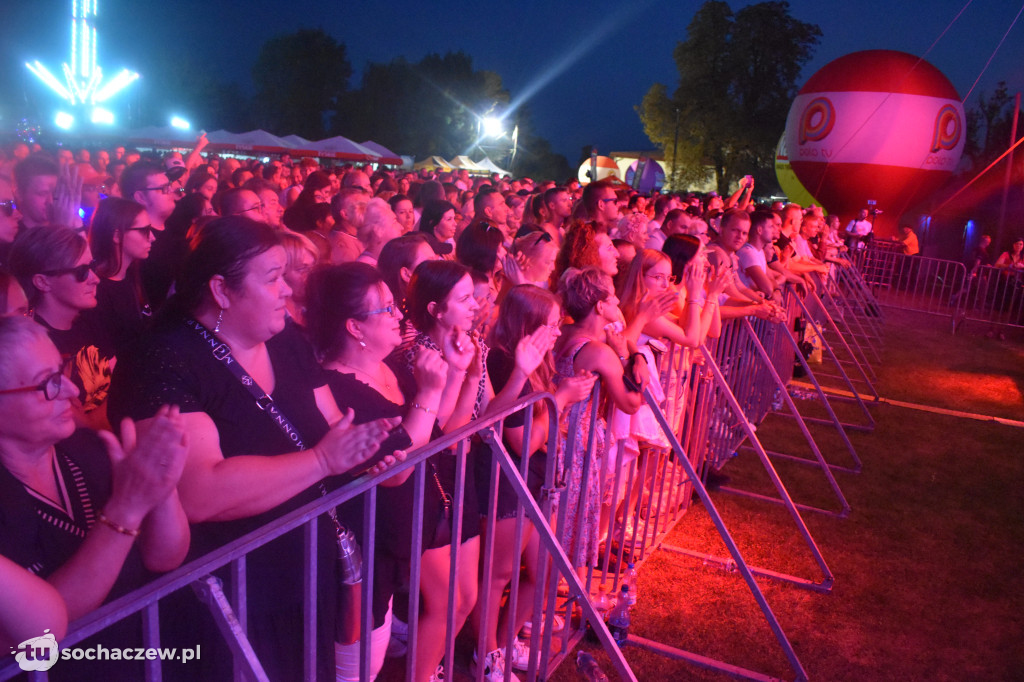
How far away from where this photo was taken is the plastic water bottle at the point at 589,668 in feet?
11.7

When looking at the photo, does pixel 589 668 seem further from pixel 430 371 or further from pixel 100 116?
pixel 100 116

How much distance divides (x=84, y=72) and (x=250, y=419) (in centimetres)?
3038

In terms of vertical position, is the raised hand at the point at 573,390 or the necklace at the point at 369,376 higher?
the necklace at the point at 369,376

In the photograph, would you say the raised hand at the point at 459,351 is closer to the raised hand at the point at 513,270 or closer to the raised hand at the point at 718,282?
the raised hand at the point at 513,270

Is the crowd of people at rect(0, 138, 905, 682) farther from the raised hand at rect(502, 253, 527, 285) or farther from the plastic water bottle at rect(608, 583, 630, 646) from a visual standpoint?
the plastic water bottle at rect(608, 583, 630, 646)

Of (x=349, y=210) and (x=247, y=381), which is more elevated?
(x=349, y=210)

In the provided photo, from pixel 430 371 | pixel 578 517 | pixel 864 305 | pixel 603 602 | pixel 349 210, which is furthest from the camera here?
pixel 864 305

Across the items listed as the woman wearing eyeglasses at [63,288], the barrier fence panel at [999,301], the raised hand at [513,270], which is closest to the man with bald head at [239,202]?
the raised hand at [513,270]

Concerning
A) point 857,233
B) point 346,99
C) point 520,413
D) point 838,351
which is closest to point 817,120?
point 857,233

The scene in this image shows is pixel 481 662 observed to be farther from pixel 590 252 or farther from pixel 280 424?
pixel 590 252

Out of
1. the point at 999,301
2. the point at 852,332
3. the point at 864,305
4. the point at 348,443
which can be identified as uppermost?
the point at 348,443

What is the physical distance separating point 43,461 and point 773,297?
21.2 ft

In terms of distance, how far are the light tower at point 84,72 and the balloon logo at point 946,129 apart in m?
26.7

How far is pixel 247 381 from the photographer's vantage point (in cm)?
201
